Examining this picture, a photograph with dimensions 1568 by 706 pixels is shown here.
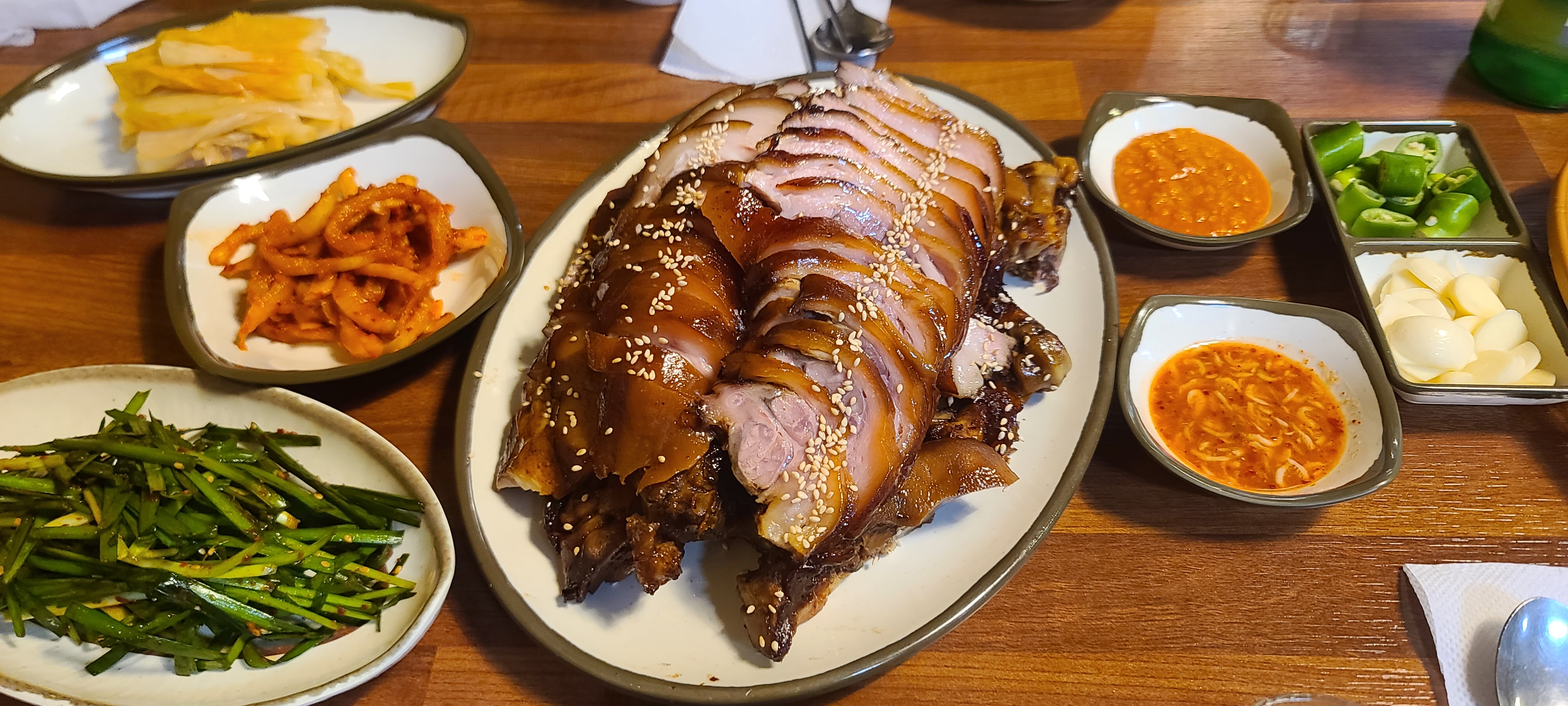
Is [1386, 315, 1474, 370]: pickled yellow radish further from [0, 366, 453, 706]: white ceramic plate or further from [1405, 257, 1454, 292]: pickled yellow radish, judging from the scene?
[0, 366, 453, 706]: white ceramic plate

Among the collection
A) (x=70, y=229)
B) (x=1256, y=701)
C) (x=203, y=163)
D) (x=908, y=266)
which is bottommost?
(x=1256, y=701)

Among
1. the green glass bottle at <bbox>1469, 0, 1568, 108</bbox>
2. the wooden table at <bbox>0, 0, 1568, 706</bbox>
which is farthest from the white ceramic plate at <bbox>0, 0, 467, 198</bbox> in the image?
the green glass bottle at <bbox>1469, 0, 1568, 108</bbox>

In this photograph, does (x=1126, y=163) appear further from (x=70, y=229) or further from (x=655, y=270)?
(x=70, y=229)

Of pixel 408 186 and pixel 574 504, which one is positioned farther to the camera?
pixel 408 186

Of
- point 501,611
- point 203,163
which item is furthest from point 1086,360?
point 203,163

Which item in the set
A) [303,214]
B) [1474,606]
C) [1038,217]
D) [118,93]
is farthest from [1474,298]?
[118,93]

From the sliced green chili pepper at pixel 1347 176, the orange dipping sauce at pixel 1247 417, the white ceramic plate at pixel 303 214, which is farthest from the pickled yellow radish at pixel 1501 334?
the white ceramic plate at pixel 303 214

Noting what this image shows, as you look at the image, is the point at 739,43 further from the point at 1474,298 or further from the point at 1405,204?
the point at 1474,298
